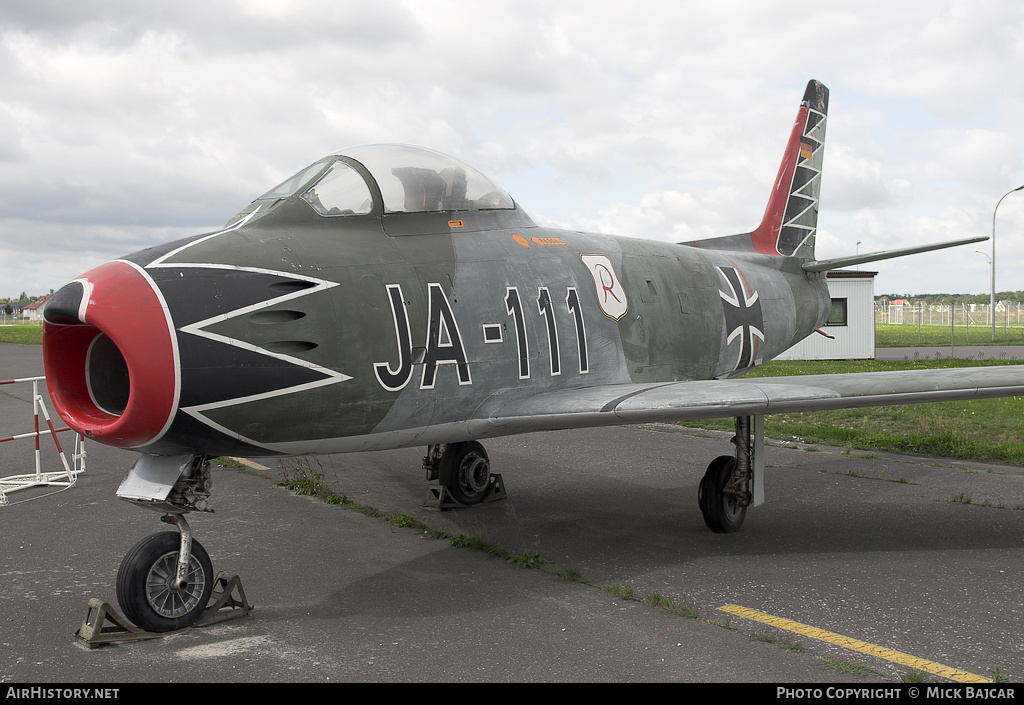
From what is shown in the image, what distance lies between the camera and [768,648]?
13.4 feet

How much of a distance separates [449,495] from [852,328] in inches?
939

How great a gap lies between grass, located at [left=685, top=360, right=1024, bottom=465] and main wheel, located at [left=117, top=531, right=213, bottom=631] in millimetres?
8999

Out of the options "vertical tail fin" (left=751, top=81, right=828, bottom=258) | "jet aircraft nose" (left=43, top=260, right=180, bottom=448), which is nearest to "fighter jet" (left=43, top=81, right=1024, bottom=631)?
"jet aircraft nose" (left=43, top=260, right=180, bottom=448)

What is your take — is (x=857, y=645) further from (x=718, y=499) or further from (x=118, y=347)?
(x=118, y=347)

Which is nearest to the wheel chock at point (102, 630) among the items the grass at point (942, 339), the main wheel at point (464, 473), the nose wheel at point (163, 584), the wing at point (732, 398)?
the nose wheel at point (163, 584)

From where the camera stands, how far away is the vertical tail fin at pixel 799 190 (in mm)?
10242

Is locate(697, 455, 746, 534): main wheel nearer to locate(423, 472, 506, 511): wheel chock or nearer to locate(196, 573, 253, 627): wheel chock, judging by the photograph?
locate(423, 472, 506, 511): wheel chock

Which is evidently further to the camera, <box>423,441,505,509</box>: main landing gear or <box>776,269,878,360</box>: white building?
<box>776,269,878,360</box>: white building

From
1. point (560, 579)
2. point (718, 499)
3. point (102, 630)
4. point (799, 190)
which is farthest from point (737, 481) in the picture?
point (799, 190)

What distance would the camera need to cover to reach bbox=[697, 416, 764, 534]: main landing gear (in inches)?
256

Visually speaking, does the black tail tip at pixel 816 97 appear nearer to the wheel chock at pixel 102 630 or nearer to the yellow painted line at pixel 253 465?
the yellow painted line at pixel 253 465

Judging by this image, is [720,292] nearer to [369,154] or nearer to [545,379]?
[545,379]

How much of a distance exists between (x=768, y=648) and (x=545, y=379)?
8.01 ft

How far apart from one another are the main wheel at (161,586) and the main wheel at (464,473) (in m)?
3.22
